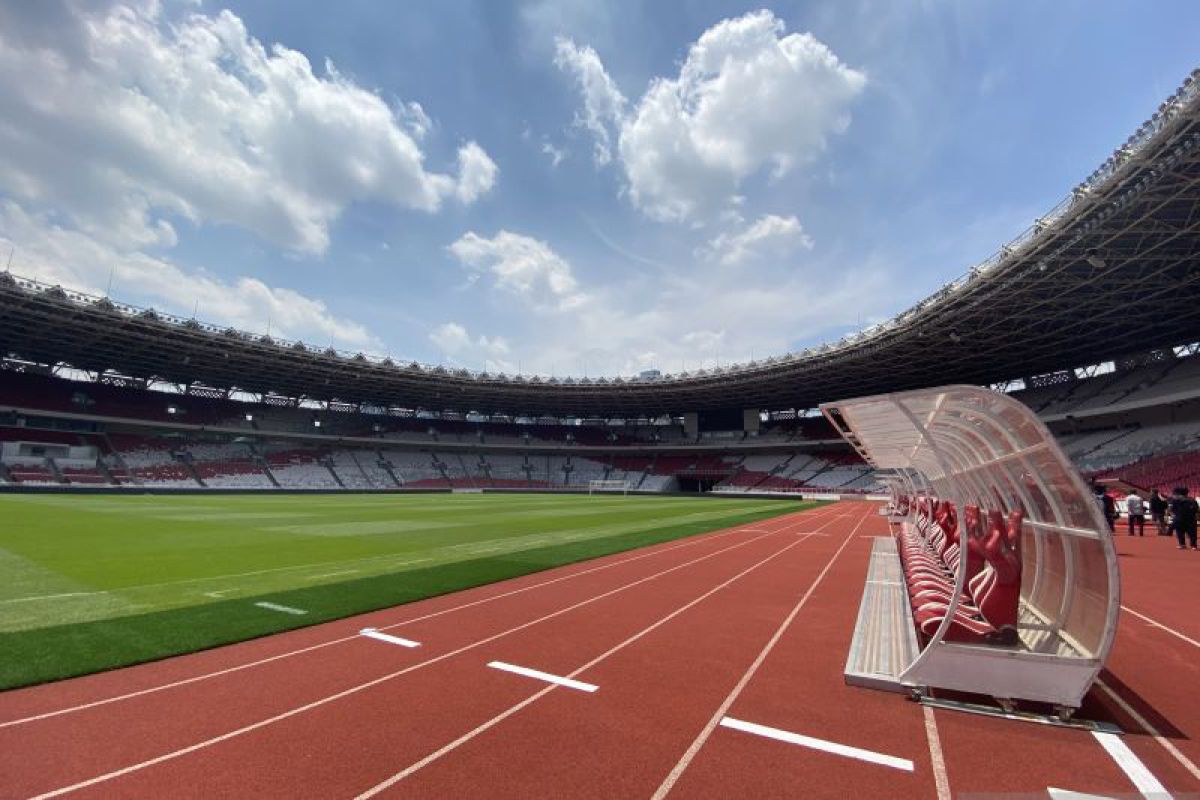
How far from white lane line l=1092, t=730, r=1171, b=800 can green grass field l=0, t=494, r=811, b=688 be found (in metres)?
8.77

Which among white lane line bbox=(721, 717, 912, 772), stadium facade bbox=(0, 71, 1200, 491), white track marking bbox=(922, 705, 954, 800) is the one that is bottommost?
white lane line bbox=(721, 717, 912, 772)

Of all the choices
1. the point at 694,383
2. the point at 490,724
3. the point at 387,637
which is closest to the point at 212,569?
the point at 387,637

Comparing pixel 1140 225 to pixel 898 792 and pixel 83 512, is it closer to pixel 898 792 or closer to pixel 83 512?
pixel 898 792

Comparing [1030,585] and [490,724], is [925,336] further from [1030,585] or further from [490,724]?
[490,724]

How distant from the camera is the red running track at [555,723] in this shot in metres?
3.74

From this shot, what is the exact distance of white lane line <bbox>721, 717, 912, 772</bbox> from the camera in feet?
Answer: 13.1

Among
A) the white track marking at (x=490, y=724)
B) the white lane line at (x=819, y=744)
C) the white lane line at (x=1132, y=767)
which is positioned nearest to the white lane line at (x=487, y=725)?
the white track marking at (x=490, y=724)

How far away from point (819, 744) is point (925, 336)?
3761cm

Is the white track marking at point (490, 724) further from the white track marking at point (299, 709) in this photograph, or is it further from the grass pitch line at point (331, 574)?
the grass pitch line at point (331, 574)

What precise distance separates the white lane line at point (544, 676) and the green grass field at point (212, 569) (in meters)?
3.45

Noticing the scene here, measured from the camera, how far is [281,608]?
27.4 feet

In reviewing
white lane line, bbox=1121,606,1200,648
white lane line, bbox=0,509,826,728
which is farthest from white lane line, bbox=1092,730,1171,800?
white lane line, bbox=0,509,826,728

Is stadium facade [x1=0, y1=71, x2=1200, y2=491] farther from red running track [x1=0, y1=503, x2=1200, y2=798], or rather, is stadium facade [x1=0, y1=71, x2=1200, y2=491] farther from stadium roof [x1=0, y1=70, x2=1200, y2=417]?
red running track [x1=0, y1=503, x2=1200, y2=798]

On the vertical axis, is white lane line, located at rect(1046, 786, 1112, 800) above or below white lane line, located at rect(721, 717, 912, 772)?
above
